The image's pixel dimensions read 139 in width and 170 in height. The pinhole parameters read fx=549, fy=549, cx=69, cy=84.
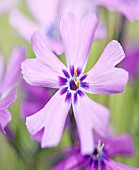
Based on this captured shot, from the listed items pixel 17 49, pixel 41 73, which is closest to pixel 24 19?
pixel 17 49

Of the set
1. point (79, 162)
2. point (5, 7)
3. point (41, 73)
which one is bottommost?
point (79, 162)

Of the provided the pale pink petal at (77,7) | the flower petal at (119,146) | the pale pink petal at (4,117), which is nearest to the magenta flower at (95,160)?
the flower petal at (119,146)

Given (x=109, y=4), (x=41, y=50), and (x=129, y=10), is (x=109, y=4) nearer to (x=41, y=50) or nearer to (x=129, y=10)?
(x=129, y=10)

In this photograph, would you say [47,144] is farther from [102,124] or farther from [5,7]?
[5,7]

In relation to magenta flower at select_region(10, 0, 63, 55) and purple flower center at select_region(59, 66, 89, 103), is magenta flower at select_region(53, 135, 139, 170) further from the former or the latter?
magenta flower at select_region(10, 0, 63, 55)

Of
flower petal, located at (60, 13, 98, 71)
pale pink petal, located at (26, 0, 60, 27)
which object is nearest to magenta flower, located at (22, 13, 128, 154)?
flower petal, located at (60, 13, 98, 71)

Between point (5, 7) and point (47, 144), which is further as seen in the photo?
point (5, 7)
